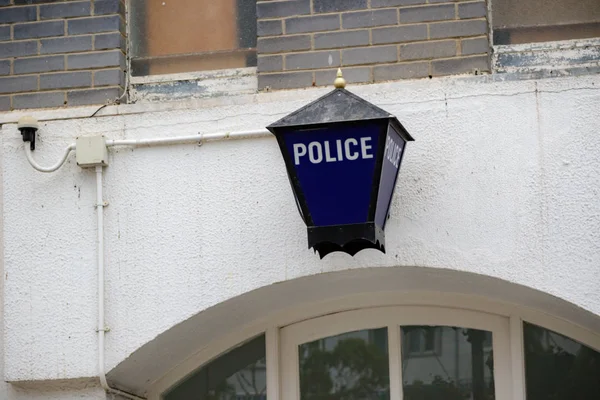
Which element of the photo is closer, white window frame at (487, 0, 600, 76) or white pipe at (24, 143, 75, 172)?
white window frame at (487, 0, 600, 76)

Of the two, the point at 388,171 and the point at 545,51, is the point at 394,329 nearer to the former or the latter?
the point at 388,171

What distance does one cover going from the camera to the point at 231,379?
578cm

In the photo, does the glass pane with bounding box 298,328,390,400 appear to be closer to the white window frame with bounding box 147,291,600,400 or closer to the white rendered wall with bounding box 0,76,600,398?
the white window frame with bounding box 147,291,600,400

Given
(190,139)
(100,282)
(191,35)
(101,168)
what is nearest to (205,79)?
(191,35)

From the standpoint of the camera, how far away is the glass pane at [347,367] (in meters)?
5.62

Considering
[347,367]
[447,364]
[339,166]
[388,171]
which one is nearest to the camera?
[339,166]

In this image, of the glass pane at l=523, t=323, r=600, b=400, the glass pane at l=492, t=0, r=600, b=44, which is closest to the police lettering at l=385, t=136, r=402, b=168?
the glass pane at l=492, t=0, r=600, b=44

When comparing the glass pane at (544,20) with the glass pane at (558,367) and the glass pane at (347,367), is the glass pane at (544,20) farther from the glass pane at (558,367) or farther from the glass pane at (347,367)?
the glass pane at (347,367)

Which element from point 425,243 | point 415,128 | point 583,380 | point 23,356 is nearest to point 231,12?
→ point 415,128

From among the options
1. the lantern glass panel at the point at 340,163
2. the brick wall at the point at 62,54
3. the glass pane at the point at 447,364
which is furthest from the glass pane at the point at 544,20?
the brick wall at the point at 62,54

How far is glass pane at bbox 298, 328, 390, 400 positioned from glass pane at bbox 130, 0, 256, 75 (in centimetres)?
136

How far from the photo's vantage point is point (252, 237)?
5.27 m

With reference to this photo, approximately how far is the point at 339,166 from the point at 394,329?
1.29 metres

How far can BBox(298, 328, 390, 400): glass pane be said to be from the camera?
5625 millimetres
